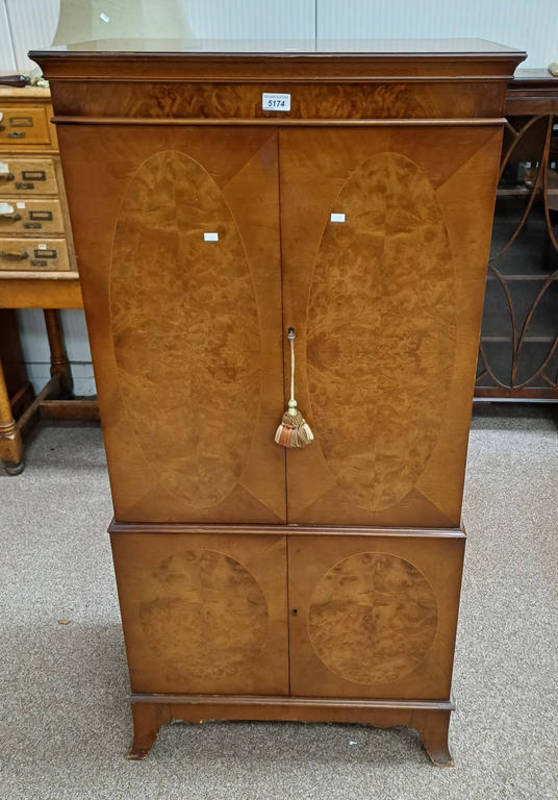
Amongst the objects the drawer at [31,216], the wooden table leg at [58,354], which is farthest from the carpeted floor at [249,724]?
the drawer at [31,216]

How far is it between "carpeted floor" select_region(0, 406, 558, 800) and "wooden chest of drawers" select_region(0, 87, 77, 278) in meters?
0.94

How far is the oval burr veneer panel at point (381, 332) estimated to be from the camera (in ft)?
4.31

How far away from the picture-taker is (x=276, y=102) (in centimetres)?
125

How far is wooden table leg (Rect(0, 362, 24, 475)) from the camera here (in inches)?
117

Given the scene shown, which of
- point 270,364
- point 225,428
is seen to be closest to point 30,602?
point 225,428

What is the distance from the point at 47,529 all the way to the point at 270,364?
5.33 feet

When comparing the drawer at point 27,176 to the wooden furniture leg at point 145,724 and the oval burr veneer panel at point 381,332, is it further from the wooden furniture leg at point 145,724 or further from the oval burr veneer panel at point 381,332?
the wooden furniture leg at point 145,724

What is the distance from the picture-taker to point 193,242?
53.6 inches

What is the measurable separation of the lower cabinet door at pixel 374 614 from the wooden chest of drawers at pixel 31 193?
1.63 metres

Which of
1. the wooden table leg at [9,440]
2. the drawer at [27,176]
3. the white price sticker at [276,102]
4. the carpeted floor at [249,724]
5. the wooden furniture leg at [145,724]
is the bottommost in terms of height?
the carpeted floor at [249,724]

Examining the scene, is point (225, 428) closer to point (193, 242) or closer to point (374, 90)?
point (193, 242)

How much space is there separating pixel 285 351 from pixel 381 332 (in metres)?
0.19

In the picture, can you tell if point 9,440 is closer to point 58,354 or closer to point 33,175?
point 58,354

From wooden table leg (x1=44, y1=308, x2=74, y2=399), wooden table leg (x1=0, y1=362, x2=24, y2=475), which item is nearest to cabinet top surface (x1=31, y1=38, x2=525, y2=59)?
wooden table leg (x1=0, y1=362, x2=24, y2=475)
